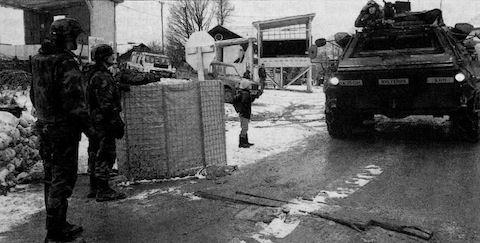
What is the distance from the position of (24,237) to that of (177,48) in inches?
2243

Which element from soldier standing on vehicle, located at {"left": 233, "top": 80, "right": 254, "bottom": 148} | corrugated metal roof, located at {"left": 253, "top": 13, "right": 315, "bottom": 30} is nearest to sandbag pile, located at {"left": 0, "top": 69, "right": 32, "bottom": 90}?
soldier standing on vehicle, located at {"left": 233, "top": 80, "right": 254, "bottom": 148}

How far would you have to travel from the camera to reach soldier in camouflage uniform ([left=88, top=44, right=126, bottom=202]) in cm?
480

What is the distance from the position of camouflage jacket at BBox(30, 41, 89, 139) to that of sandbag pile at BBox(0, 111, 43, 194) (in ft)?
6.87

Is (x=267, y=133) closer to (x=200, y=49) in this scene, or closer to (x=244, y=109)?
(x=244, y=109)

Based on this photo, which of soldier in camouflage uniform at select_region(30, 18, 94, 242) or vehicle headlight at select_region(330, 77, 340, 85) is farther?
vehicle headlight at select_region(330, 77, 340, 85)

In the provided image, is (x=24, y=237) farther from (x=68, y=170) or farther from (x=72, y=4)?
(x=72, y=4)

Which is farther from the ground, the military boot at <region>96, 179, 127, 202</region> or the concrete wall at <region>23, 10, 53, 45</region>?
the concrete wall at <region>23, 10, 53, 45</region>

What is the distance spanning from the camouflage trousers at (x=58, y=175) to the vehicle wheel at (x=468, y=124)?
263 inches

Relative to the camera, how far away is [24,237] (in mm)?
3758

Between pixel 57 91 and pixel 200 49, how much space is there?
5860 millimetres

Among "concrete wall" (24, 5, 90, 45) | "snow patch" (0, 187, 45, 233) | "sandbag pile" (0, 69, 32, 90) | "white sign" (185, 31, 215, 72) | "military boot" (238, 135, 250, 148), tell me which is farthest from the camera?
"concrete wall" (24, 5, 90, 45)

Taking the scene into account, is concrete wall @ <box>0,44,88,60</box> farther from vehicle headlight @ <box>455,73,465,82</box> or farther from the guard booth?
vehicle headlight @ <box>455,73,465,82</box>

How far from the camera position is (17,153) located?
5973 millimetres

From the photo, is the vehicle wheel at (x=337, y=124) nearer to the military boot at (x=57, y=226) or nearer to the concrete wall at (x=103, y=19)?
the military boot at (x=57, y=226)
